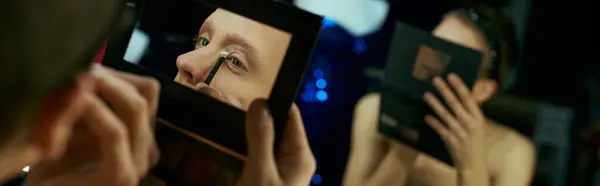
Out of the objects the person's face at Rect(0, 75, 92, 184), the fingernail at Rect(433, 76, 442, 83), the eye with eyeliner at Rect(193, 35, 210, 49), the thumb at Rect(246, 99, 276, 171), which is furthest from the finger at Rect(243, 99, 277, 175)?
the person's face at Rect(0, 75, 92, 184)

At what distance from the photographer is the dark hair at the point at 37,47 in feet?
1.10

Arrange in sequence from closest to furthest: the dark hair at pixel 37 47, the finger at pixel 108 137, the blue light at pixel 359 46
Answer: the dark hair at pixel 37 47, the finger at pixel 108 137, the blue light at pixel 359 46

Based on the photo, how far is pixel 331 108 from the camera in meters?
0.93

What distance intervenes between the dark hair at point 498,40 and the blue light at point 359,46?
0.15 metres

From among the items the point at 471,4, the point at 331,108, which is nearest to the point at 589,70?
the point at 471,4

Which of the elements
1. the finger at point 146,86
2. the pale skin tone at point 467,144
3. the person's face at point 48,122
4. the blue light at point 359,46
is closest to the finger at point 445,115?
the pale skin tone at point 467,144

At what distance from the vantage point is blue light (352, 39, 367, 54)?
0.91 meters

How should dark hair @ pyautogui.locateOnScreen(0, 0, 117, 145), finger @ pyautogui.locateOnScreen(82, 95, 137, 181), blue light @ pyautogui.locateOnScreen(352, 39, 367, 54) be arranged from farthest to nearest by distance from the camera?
blue light @ pyautogui.locateOnScreen(352, 39, 367, 54) < finger @ pyautogui.locateOnScreen(82, 95, 137, 181) < dark hair @ pyautogui.locateOnScreen(0, 0, 117, 145)

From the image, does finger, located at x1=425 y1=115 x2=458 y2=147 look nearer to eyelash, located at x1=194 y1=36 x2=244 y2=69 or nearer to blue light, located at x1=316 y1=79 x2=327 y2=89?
blue light, located at x1=316 y1=79 x2=327 y2=89

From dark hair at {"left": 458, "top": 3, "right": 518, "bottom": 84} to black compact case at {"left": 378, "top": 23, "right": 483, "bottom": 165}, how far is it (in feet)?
0.07

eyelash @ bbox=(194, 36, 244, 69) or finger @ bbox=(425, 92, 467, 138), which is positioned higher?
finger @ bbox=(425, 92, 467, 138)

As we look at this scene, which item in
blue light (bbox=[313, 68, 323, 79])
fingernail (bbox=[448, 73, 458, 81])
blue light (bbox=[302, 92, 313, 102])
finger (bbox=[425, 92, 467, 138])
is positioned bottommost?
blue light (bbox=[302, 92, 313, 102])

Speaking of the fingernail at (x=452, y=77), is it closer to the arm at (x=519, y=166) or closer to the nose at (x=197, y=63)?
the arm at (x=519, y=166)

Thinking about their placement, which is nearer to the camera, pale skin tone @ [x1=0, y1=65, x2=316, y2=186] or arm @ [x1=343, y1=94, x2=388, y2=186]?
pale skin tone @ [x1=0, y1=65, x2=316, y2=186]
